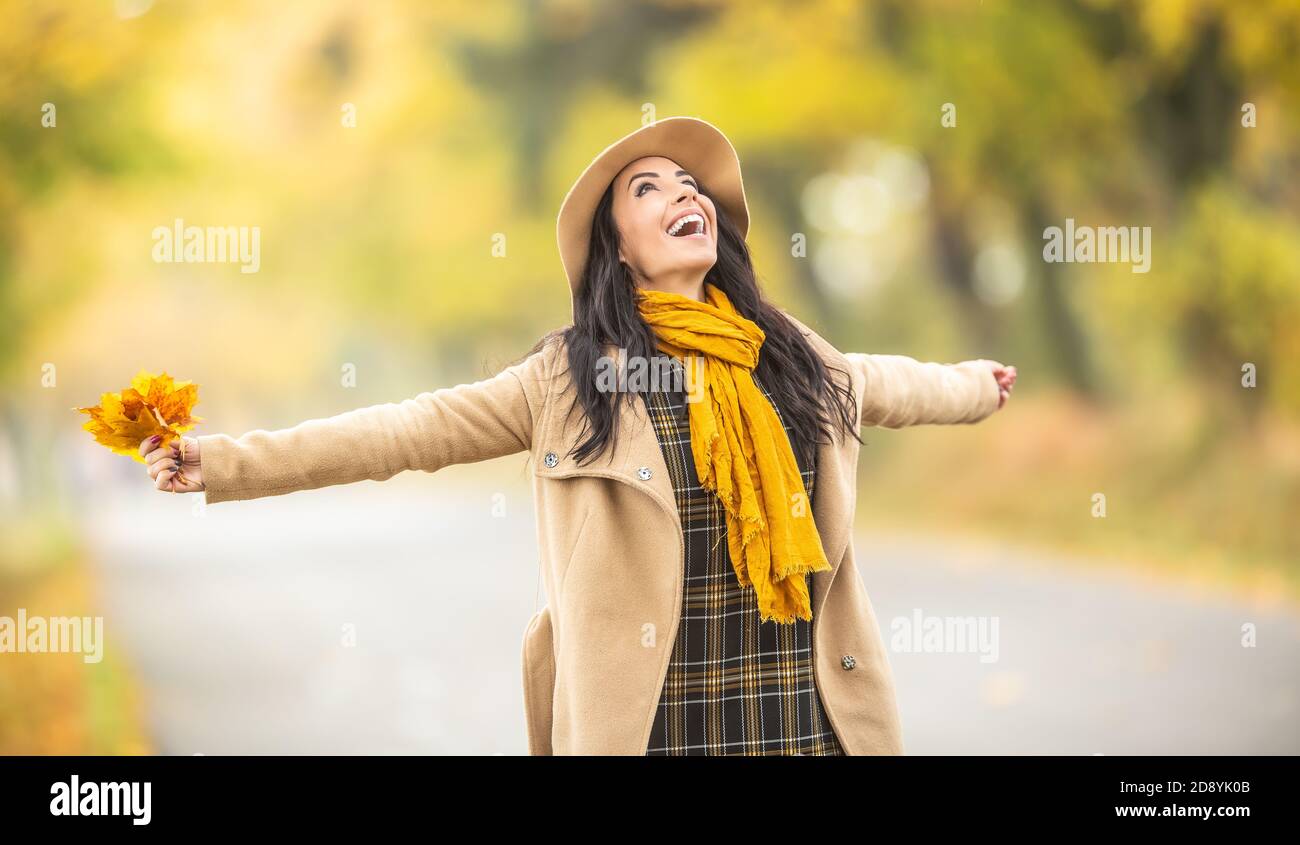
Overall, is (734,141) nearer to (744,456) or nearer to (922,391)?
(922,391)

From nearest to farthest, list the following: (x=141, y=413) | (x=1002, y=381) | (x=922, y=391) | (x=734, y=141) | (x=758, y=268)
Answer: (x=141, y=413) < (x=922, y=391) < (x=1002, y=381) < (x=758, y=268) < (x=734, y=141)

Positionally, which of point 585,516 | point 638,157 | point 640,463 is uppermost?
point 638,157

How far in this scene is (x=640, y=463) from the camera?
2463mm

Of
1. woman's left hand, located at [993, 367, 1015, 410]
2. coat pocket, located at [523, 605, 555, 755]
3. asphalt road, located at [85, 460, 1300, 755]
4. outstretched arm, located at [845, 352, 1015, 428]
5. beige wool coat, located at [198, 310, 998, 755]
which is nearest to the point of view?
beige wool coat, located at [198, 310, 998, 755]

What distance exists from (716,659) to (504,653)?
4.39 meters

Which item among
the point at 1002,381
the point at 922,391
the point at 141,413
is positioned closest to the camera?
the point at 141,413

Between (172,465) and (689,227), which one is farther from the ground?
(689,227)

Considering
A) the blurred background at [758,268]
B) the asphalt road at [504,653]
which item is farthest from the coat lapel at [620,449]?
the blurred background at [758,268]

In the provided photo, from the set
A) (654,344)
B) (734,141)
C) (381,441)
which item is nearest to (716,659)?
(654,344)

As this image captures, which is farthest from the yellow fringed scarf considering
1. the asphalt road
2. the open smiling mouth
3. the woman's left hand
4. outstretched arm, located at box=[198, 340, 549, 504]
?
the asphalt road

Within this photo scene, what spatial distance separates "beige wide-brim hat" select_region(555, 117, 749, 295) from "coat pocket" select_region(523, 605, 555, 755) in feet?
2.46

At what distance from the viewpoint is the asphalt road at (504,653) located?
5410mm

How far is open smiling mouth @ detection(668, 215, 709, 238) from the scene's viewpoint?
2713 mm

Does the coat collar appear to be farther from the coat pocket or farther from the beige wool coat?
the coat pocket
